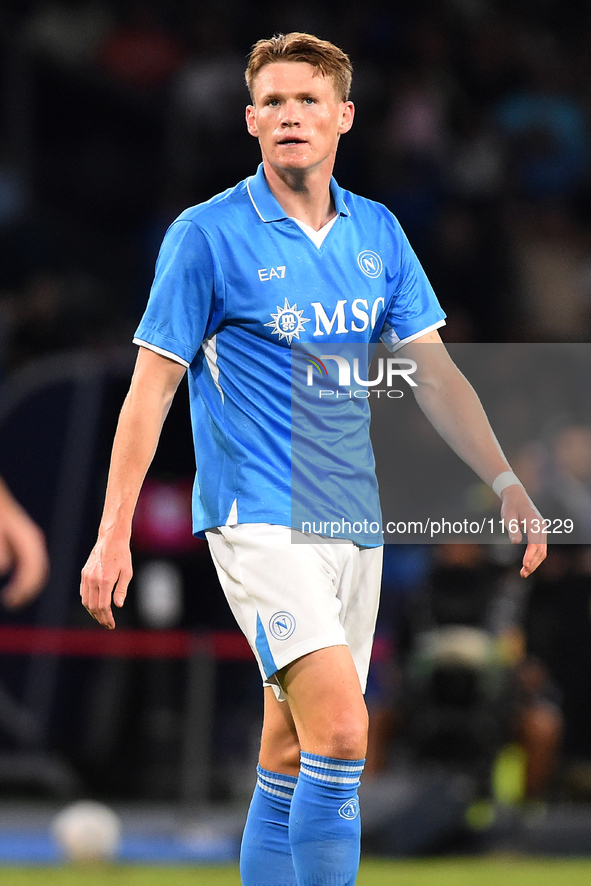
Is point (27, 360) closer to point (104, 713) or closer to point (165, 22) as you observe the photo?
point (104, 713)

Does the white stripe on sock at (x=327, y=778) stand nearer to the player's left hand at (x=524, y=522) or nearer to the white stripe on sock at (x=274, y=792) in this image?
the white stripe on sock at (x=274, y=792)

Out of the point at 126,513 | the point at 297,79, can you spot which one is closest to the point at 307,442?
the point at 126,513

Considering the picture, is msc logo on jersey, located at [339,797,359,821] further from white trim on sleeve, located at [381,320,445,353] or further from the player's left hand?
white trim on sleeve, located at [381,320,445,353]

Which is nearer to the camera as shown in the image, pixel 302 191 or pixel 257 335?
pixel 257 335

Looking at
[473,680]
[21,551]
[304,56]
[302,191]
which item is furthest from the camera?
[473,680]

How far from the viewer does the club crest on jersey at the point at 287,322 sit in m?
3.44

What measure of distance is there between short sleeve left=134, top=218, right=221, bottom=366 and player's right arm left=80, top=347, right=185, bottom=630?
0.05m

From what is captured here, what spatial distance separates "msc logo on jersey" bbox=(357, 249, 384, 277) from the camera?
141 inches

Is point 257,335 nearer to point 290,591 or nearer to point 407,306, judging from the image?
point 407,306

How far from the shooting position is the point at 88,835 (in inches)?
252

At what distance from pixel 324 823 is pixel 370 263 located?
1455mm

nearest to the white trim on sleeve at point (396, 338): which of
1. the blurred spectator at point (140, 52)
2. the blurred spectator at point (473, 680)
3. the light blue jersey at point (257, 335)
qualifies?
the light blue jersey at point (257, 335)

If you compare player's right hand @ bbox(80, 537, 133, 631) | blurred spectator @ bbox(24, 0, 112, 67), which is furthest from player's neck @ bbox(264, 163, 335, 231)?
blurred spectator @ bbox(24, 0, 112, 67)

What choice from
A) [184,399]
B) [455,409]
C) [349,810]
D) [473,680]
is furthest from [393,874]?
[184,399]
